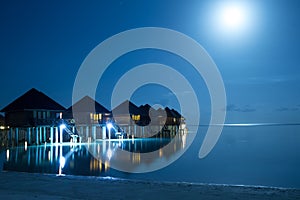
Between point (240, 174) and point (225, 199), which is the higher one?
point (225, 199)

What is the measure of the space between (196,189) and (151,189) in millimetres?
1193

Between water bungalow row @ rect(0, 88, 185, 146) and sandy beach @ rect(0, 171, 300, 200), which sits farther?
water bungalow row @ rect(0, 88, 185, 146)

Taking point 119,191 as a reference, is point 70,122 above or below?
above

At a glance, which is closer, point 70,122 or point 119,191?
point 119,191

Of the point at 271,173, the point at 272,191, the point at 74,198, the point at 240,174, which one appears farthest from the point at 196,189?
the point at 271,173

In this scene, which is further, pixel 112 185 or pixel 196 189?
A: pixel 112 185

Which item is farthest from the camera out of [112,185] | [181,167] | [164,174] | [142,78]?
[142,78]

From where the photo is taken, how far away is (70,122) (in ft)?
129

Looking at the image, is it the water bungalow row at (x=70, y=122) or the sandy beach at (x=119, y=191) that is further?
the water bungalow row at (x=70, y=122)

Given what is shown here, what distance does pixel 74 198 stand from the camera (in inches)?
288

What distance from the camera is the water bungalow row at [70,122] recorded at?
34250 millimetres

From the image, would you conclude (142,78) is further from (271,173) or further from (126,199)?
(126,199)

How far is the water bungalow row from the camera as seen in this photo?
34.2 m

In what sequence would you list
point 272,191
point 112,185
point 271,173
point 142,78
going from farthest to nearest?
point 142,78
point 271,173
point 112,185
point 272,191
